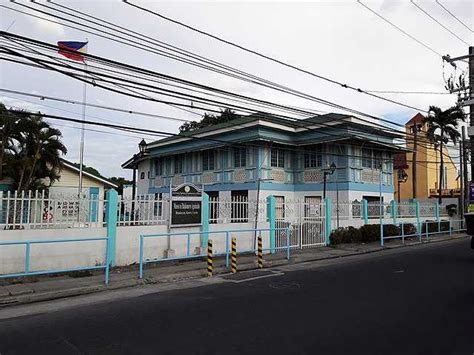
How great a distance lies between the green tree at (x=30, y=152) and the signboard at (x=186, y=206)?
11.6m

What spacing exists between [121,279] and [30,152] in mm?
15409

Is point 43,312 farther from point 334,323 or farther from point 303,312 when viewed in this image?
point 334,323

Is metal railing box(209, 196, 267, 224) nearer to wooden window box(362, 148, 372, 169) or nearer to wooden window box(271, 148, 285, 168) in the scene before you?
wooden window box(271, 148, 285, 168)

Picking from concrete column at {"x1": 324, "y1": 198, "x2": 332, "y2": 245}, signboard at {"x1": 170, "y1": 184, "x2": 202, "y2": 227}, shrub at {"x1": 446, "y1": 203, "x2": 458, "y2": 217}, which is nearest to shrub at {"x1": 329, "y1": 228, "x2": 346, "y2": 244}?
concrete column at {"x1": 324, "y1": 198, "x2": 332, "y2": 245}

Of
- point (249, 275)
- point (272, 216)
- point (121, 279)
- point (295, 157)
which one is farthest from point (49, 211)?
point (295, 157)

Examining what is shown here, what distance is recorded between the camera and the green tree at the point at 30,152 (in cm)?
2278

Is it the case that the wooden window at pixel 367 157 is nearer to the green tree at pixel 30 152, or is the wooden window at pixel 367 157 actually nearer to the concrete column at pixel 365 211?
the concrete column at pixel 365 211

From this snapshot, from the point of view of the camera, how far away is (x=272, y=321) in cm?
698

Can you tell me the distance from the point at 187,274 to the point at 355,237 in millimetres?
11813

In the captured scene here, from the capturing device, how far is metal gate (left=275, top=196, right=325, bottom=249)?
18.1m

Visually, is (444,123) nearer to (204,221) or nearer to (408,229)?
(408,229)

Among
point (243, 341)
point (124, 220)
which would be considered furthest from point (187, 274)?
point (243, 341)

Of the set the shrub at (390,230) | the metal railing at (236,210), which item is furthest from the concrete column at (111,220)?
the shrub at (390,230)

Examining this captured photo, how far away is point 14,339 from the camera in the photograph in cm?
621
